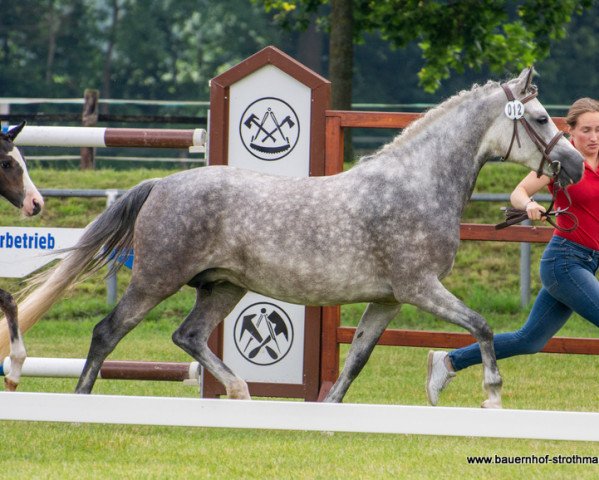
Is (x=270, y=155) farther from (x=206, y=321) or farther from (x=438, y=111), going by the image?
(x=438, y=111)

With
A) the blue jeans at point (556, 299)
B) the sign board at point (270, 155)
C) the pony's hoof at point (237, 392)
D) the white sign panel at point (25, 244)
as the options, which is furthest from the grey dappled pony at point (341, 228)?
the white sign panel at point (25, 244)

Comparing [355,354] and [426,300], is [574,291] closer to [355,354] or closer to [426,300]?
[426,300]

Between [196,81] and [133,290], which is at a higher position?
[196,81]

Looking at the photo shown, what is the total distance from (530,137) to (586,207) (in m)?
0.50

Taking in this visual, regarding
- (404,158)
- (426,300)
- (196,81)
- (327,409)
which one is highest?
(196,81)

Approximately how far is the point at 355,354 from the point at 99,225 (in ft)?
5.17

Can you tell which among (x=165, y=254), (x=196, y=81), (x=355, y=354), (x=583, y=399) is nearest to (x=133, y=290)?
(x=165, y=254)

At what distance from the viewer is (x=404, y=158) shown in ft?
21.4

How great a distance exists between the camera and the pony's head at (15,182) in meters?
7.13

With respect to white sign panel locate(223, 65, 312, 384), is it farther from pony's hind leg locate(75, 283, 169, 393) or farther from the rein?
the rein

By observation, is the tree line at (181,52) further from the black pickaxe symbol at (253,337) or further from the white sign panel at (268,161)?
the black pickaxe symbol at (253,337)

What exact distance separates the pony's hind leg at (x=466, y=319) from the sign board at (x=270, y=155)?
1586 millimetres

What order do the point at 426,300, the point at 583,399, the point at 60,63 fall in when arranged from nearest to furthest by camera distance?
the point at 426,300 → the point at 583,399 → the point at 60,63

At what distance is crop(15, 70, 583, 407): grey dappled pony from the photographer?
6.34 meters
